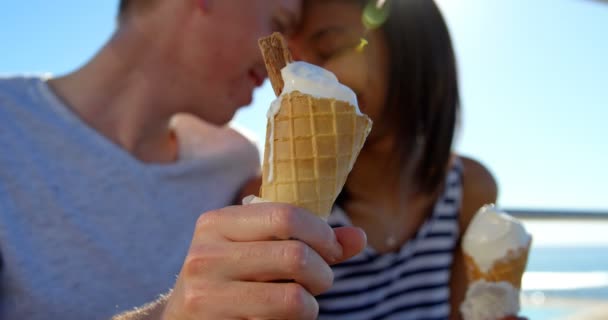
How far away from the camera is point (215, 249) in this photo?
0.62 meters

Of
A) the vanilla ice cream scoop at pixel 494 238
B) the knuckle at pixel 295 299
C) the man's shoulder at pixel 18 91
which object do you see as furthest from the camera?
the man's shoulder at pixel 18 91

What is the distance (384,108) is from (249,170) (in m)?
0.68

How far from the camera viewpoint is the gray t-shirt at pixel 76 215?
1.34 meters

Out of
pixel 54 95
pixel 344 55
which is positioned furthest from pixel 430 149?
pixel 54 95

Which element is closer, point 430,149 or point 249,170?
point 430,149

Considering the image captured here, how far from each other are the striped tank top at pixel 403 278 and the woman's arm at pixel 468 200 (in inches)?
1.4


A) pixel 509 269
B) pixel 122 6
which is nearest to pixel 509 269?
pixel 509 269

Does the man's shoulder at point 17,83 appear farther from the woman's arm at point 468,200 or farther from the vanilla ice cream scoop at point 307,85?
the woman's arm at point 468,200

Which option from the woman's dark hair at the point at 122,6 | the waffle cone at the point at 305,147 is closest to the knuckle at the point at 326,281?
the waffle cone at the point at 305,147

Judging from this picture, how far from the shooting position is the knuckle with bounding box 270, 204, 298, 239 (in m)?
0.57

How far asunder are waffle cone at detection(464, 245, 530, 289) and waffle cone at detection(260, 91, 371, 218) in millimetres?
739

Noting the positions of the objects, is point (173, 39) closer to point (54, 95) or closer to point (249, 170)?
point (54, 95)

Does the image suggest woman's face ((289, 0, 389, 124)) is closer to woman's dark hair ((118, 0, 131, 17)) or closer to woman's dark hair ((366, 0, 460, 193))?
woman's dark hair ((366, 0, 460, 193))

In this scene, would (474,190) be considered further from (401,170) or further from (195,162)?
(195,162)
